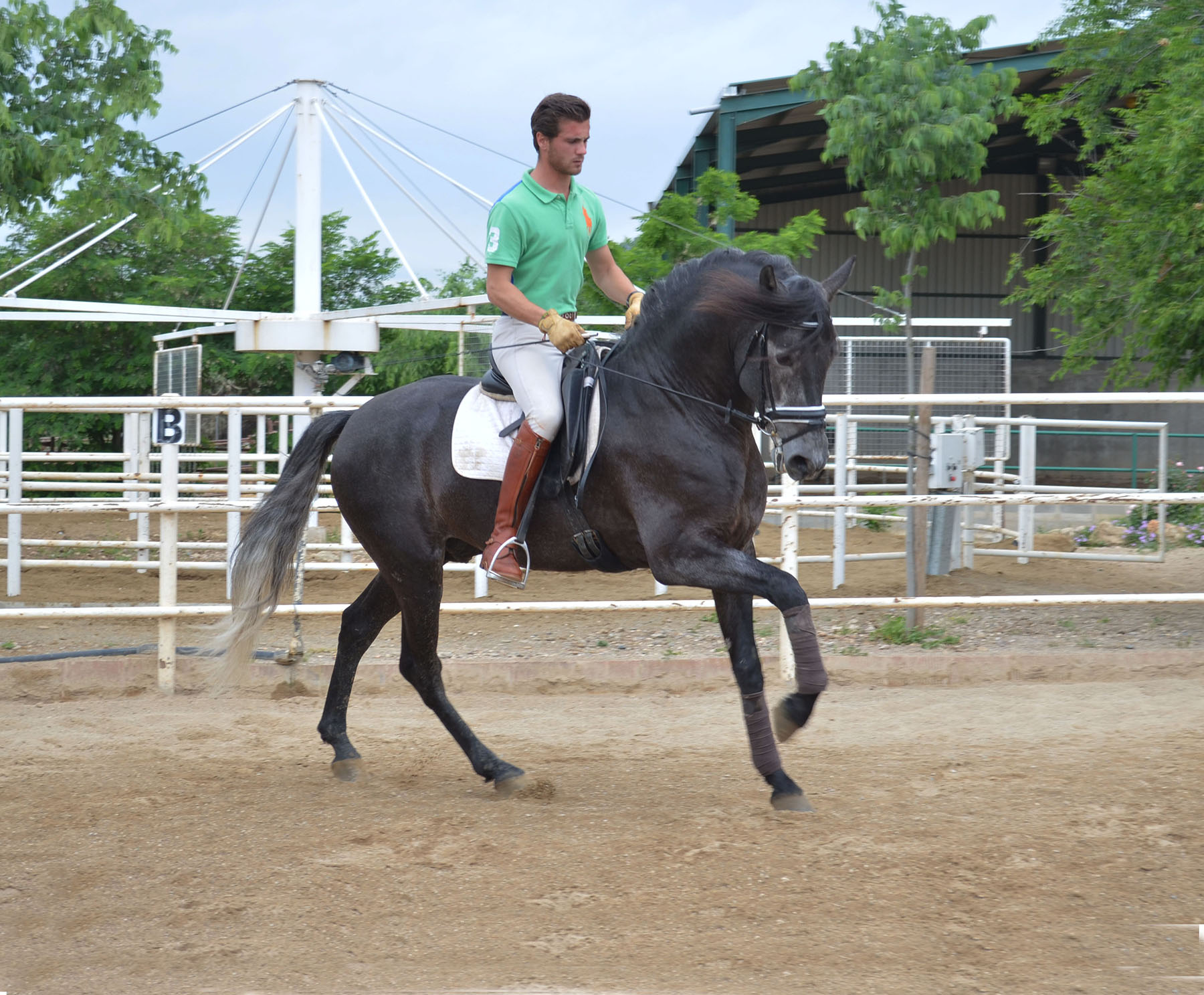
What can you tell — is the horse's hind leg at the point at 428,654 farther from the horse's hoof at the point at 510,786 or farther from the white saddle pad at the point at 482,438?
the white saddle pad at the point at 482,438

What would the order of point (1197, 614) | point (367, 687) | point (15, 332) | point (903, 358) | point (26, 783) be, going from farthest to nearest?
1. point (15, 332)
2. point (903, 358)
3. point (1197, 614)
4. point (367, 687)
5. point (26, 783)

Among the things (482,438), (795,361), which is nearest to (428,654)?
(482,438)

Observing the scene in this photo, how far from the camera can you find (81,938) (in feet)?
9.94

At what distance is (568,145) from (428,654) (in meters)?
2.14

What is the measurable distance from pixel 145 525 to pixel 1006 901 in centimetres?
848

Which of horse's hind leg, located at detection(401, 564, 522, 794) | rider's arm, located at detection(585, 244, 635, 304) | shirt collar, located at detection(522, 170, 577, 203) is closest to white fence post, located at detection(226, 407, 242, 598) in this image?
horse's hind leg, located at detection(401, 564, 522, 794)

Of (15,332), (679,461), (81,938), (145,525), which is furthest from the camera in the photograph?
(15,332)

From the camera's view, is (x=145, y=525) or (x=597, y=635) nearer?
(x=597, y=635)

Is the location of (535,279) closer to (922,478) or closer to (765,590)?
(765,590)

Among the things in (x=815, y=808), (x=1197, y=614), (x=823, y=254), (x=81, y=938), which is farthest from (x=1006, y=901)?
(x=823, y=254)

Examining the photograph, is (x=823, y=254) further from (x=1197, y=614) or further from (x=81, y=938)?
(x=81, y=938)

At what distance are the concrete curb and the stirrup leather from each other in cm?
241

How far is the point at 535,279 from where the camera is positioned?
431 centimetres

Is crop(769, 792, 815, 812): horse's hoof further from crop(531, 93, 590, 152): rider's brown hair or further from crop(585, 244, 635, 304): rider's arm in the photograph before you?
crop(531, 93, 590, 152): rider's brown hair
